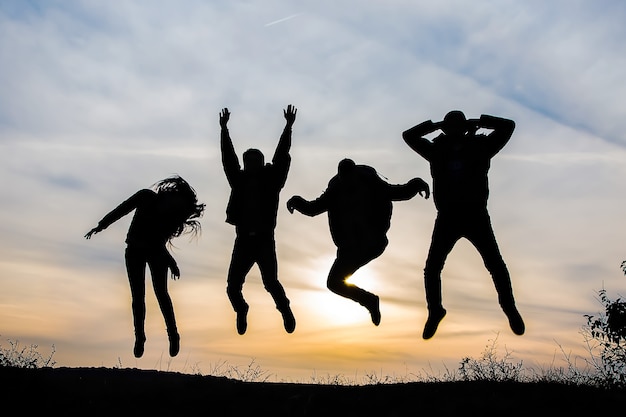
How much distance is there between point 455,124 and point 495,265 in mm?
1983

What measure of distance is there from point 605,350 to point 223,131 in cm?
1068

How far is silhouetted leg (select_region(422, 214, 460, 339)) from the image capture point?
31.5 ft

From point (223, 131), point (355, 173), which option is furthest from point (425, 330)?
point (223, 131)

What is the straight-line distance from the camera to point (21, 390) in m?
10.1

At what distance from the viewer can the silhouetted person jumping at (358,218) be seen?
34.1ft

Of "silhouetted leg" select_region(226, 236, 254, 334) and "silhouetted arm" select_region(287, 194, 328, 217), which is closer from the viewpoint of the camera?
"silhouetted arm" select_region(287, 194, 328, 217)

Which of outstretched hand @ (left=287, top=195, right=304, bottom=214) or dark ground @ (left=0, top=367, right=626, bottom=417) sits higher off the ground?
outstretched hand @ (left=287, top=195, right=304, bottom=214)

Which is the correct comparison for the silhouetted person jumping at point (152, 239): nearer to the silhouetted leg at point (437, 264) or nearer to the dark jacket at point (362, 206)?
the dark jacket at point (362, 206)

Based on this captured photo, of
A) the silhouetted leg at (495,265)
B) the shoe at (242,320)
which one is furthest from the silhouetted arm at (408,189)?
the shoe at (242,320)

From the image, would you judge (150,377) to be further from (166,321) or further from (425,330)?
(425,330)

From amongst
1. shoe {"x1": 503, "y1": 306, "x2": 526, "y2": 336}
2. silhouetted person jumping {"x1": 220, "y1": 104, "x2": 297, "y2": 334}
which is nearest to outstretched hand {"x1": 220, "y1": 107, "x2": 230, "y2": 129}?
silhouetted person jumping {"x1": 220, "y1": 104, "x2": 297, "y2": 334}

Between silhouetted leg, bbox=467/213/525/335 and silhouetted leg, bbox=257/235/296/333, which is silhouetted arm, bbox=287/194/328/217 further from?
silhouetted leg, bbox=467/213/525/335

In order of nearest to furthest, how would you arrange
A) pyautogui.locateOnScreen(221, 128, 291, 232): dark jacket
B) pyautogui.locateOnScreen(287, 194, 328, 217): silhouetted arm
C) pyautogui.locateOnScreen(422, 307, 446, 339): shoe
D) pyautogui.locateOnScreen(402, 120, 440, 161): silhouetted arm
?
pyautogui.locateOnScreen(422, 307, 446, 339): shoe < pyautogui.locateOnScreen(402, 120, 440, 161): silhouetted arm < pyautogui.locateOnScreen(287, 194, 328, 217): silhouetted arm < pyautogui.locateOnScreen(221, 128, 291, 232): dark jacket

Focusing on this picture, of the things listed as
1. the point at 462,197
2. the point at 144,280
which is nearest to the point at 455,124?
the point at 462,197
